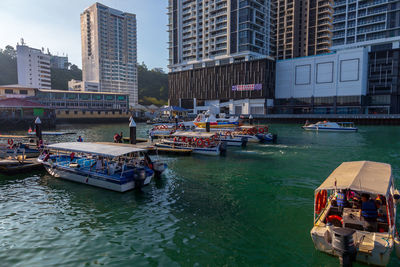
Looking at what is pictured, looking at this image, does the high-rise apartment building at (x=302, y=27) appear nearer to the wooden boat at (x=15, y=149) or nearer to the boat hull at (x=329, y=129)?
the boat hull at (x=329, y=129)

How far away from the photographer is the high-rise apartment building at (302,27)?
4274 inches

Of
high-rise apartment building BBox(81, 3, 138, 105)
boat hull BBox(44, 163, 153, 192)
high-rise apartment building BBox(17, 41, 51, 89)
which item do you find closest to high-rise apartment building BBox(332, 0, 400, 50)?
boat hull BBox(44, 163, 153, 192)

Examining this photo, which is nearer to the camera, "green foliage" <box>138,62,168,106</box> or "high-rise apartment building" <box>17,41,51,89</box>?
"high-rise apartment building" <box>17,41,51,89</box>

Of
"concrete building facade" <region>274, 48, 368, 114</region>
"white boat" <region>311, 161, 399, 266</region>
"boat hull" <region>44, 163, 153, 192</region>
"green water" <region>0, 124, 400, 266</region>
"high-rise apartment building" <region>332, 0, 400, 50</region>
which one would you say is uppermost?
"high-rise apartment building" <region>332, 0, 400, 50</region>

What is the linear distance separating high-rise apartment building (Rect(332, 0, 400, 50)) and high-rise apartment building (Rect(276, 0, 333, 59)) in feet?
77.8

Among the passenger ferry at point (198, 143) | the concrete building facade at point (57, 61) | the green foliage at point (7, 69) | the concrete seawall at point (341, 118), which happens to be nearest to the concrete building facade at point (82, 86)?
the green foliage at point (7, 69)

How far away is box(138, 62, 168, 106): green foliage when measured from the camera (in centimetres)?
14088

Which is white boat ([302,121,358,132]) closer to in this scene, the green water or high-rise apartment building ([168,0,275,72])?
the green water

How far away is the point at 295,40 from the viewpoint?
119500mm

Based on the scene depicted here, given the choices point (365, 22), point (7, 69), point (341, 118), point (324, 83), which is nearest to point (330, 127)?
point (341, 118)

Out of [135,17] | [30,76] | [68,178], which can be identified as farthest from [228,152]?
[135,17]

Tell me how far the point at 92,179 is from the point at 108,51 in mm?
139297

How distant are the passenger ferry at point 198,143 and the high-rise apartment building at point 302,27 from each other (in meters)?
99.7

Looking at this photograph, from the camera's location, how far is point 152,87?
149 m
